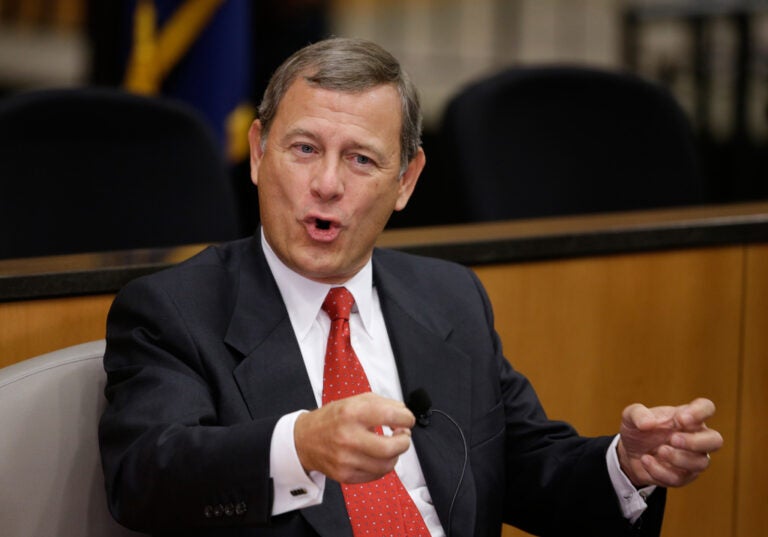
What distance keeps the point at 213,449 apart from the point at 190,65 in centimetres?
259

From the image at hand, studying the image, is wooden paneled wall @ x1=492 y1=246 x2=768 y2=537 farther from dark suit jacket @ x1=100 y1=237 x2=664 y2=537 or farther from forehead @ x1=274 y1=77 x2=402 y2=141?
forehead @ x1=274 y1=77 x2=402 y2=141

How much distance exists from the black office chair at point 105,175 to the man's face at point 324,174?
934 millimetres

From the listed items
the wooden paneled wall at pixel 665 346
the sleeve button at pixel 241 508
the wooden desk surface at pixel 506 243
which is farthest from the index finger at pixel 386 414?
the wooden paneled wall at pixel 665 346

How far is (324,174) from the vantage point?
6.00ft

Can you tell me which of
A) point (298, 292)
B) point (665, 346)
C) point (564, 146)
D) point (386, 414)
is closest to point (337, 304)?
point (298, 292)

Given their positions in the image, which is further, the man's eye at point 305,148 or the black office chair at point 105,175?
the black office chair at point 105,175

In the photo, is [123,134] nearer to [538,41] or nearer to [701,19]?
[701,19]

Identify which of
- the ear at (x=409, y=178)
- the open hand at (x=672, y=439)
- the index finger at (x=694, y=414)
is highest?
the ear at (x=409, y=178)

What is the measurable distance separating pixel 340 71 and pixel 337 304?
13.9 inches

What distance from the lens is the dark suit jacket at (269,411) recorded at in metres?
1.58

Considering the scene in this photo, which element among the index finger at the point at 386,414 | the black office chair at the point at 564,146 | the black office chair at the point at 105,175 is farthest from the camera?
the black office chair at the point at 564,146

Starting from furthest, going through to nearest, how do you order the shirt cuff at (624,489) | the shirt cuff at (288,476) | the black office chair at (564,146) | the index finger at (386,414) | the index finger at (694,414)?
the black office chair at (564,146)
the shirt cuff at (624,489)
the index finger at (694,414)
the shirt cuff at (288,476)
the index finger at (386,414)

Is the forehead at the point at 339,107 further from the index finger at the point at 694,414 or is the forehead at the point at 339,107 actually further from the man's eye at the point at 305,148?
the index finger at the point at 694,414

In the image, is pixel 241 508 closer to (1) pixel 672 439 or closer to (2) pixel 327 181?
(2) pixel 327 181
